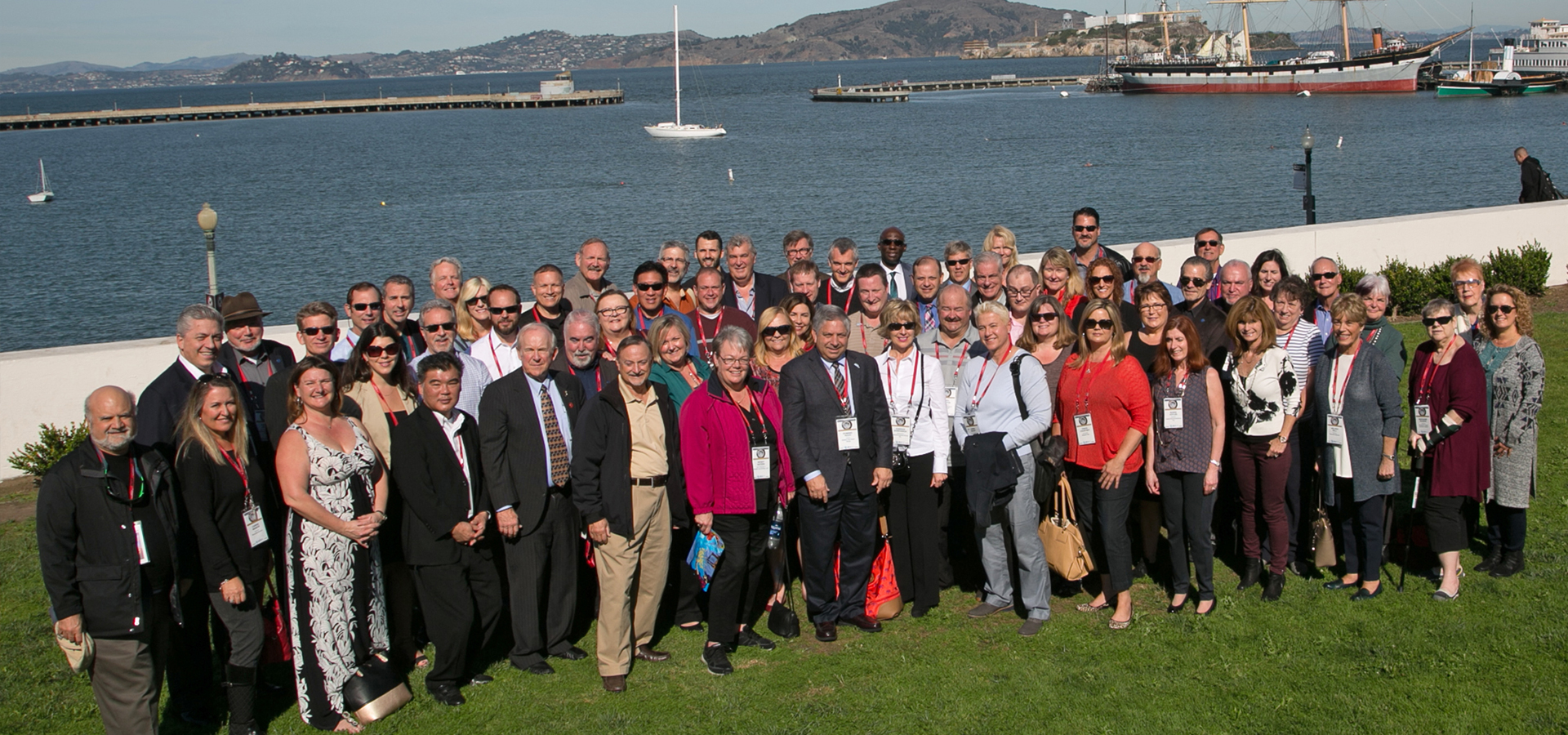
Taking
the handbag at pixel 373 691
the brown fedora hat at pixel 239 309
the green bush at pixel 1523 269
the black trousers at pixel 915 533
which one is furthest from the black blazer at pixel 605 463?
the green bush at pixel 1523 269

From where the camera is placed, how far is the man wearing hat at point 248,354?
237 inches

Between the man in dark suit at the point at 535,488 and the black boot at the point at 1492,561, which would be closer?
the man in dark suit at the point at 535,488

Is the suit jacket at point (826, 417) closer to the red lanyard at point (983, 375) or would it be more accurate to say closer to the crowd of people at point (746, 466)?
the crowd of people at point (746, 466)

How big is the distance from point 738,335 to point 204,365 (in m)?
2.76

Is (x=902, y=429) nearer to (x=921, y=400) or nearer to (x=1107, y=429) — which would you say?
(x=921, y=400)

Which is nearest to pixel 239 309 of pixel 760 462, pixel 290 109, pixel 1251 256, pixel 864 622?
pixel 760 462

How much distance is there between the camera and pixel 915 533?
650cm

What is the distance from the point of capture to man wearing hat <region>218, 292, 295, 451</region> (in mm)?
6031

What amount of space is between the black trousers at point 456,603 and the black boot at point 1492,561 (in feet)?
18.5

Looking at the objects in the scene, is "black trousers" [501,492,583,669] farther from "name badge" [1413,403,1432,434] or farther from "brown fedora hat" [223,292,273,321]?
"name badge" [1413,403,1432,434]

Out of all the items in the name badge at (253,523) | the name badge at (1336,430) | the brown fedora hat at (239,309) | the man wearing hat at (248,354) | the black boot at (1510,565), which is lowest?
the black boot at (1510,565)

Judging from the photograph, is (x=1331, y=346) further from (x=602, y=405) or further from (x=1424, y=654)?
(x=602, y=405)

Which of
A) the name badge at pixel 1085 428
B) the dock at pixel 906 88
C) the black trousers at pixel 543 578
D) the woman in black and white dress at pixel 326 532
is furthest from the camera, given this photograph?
the dock at pixel 906 88

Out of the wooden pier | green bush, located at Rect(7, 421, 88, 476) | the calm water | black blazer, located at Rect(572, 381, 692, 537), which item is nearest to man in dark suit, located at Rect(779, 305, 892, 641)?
black blazer, located at Rect(572, 381, 692, 537)
